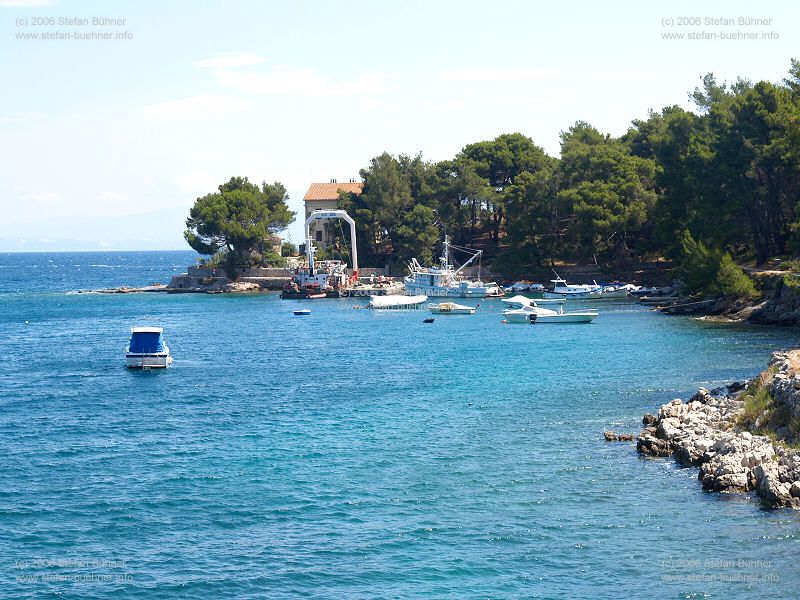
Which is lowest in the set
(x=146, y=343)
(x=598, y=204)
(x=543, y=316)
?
(x=543, y=316)

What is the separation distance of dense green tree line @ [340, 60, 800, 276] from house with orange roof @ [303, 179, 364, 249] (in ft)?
34.4

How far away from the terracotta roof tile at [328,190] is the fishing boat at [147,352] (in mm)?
94404

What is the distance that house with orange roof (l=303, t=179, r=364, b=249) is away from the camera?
159m

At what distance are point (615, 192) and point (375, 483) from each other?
88.5m

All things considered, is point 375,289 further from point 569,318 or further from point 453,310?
point 569,318

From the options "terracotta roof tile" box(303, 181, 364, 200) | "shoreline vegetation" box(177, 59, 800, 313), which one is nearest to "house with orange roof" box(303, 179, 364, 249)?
"terracotta roof tile" box(303, 181, 364, 200)

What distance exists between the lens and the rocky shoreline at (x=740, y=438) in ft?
104

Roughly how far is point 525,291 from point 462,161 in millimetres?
25845

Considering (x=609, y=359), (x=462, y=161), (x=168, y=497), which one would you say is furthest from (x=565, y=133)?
(x=168, y=497)

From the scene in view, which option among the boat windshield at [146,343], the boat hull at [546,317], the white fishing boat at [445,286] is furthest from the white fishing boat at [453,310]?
the boat windshield at [146,343]

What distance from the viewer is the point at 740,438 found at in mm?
35125

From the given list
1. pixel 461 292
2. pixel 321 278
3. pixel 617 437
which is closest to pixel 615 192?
pixel 461 292

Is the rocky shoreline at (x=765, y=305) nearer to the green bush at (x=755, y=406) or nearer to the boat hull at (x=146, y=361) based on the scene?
the green bush at (x=755, y=406)

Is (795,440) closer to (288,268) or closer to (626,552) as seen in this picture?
(626,552)
